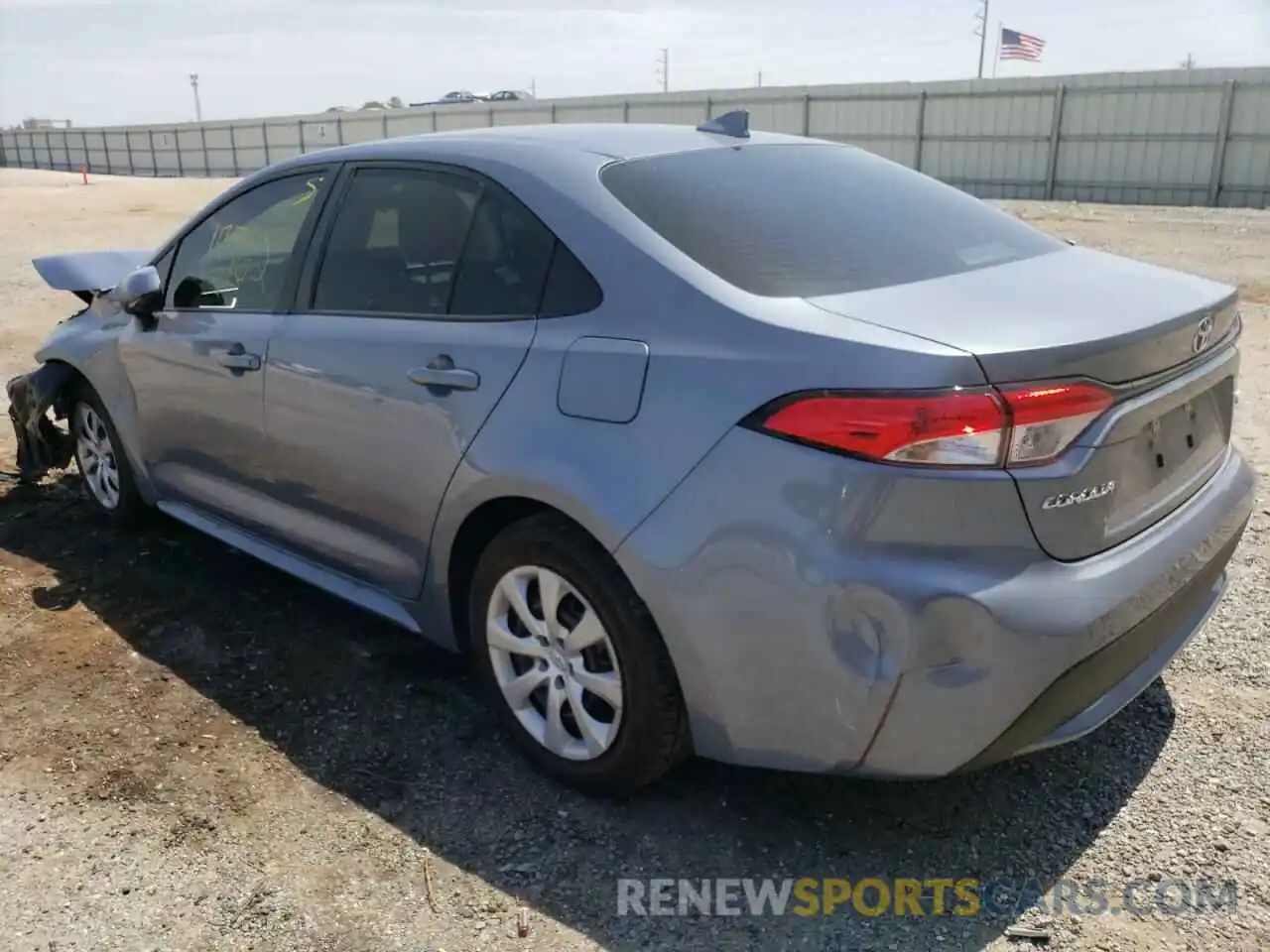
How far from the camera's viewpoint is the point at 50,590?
4.34 meters

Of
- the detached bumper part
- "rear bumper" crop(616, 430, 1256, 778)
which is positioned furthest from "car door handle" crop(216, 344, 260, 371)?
"rear bumper" crop(616, 430, 1256, 778)

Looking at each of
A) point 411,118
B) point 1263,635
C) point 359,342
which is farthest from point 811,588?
point 411,118

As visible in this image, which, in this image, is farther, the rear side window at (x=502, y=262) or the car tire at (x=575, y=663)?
the rear side window at (x=502, y=262)

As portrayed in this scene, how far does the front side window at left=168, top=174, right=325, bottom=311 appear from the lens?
3.73m

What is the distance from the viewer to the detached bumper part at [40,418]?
16.5ft

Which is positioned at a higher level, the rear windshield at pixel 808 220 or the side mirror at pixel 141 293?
the rear windshield at pixel 808 220

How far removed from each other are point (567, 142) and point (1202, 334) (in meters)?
1.76

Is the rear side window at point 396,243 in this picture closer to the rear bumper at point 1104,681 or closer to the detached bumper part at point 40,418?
the rear bumper at point 1104,681

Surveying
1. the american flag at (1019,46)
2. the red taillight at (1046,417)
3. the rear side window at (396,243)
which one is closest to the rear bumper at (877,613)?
the red taillight at (1046,417)

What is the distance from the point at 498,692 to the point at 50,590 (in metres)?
2.33

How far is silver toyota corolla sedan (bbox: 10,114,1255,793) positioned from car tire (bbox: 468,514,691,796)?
0.01 metres

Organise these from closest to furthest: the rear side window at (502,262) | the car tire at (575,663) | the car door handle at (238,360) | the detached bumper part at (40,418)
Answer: the car tire at (575,663) → the rear side window at (502,262) → the car door handle at (238,360) → the detached bumper part at (40,418)

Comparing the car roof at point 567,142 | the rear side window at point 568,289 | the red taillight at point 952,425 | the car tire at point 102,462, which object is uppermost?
the car roof at point 567,142

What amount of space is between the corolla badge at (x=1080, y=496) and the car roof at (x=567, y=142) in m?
1.51
